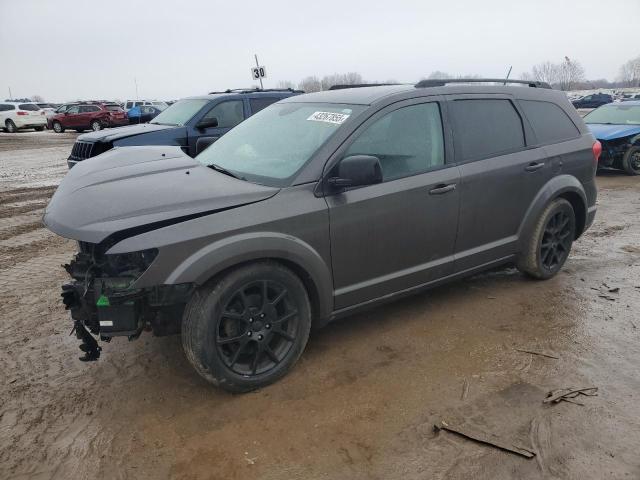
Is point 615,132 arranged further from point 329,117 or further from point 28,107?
point 28,107

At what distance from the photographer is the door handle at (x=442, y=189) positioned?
366 cm

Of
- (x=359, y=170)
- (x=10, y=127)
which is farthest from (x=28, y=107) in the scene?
(x=359, y=170)

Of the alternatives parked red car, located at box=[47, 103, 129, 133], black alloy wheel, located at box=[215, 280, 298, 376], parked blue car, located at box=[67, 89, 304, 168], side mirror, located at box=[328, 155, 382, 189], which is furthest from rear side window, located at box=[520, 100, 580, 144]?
parked red car, located at box=[47, 103, 129, 133]

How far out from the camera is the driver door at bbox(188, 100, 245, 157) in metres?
8.19

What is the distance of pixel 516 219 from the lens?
4.29 metres

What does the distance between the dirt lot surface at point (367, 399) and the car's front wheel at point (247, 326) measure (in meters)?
0.16

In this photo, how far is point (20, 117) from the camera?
27.7 metres

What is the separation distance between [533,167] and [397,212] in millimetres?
1552

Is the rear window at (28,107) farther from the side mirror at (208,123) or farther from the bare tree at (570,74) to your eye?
the bare tree at (570,74)

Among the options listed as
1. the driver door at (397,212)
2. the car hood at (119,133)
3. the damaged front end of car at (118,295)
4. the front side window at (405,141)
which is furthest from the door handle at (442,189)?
the car hood at (119,133)

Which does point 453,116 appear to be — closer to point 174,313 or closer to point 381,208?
point 381,208

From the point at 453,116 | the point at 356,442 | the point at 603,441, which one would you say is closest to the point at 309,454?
the point at 356,442

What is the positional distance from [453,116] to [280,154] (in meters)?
1.40

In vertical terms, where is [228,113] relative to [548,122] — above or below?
above
